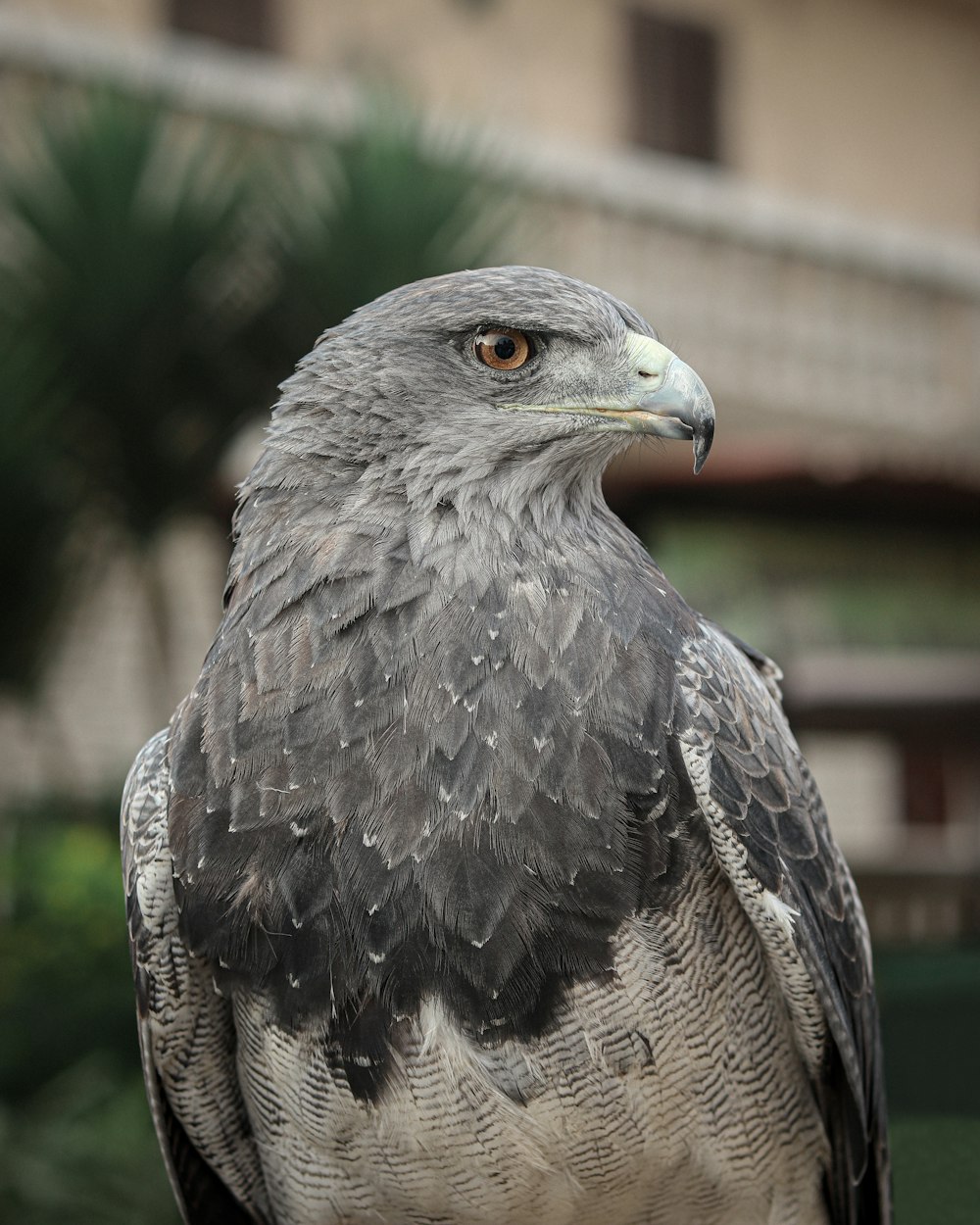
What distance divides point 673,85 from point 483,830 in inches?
636

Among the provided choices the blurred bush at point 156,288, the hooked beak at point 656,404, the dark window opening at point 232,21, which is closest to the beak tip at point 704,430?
the hooked beak at point 656,404

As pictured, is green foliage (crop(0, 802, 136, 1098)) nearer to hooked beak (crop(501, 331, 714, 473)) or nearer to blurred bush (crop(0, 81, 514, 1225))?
blurred bush (crop(0, 81, 514, 1225))

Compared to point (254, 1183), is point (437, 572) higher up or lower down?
higher up

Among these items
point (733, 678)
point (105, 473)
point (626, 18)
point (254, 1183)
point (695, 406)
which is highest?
point (626, 18)

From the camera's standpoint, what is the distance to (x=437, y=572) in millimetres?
2852

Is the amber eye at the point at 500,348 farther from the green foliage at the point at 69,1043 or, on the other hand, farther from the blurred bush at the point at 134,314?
the blurred bush at the point at 134,314

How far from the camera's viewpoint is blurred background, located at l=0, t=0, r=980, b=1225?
6.46 metres

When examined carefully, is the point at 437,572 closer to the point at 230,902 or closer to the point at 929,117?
the point at 230,902

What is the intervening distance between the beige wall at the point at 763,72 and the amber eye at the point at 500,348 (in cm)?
1163

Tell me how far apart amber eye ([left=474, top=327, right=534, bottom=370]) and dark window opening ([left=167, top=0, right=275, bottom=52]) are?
13134mm

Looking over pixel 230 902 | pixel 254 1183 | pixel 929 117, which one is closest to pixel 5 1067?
pixel 254 1183

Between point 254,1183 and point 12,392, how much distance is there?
5554 mm

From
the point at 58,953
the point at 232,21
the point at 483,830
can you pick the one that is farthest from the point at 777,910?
the point at 232,21

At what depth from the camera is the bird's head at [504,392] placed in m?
2.91
